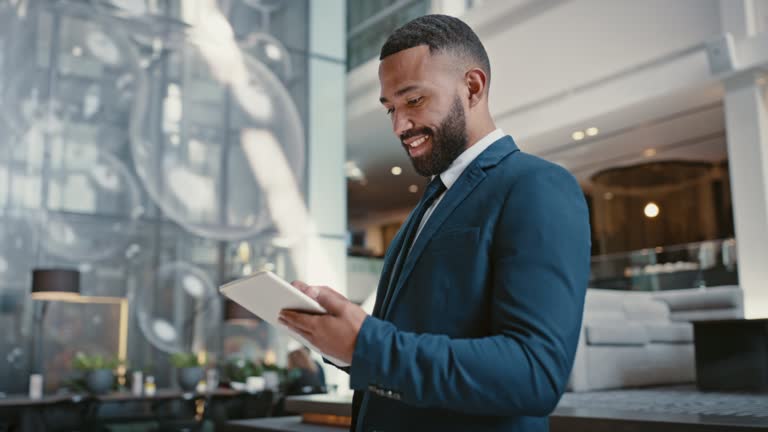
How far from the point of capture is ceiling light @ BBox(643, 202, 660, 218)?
1160 centimetres

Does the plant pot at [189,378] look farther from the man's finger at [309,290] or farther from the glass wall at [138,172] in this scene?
the man's finger at [309,290]

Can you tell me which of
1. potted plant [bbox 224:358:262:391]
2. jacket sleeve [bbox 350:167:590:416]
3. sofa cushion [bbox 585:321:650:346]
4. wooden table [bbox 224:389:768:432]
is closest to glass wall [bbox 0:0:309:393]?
potted plant [bbox 224:358:262:391]

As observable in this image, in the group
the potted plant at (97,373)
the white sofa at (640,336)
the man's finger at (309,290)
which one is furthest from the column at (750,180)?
the man's finger at (309,290)

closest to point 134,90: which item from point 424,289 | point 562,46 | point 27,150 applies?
point 27,150

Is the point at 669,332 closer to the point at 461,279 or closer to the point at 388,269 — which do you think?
the point at 388,269

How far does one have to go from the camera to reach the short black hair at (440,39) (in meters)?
1.07

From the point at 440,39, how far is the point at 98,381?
551cm

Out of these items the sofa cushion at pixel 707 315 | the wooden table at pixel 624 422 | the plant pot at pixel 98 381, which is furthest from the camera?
the sofa cushion at pixel 707 315

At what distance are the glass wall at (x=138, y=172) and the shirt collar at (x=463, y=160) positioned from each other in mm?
5606

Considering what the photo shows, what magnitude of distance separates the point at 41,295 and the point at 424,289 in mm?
6116

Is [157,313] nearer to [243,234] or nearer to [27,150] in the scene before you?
[243,234]

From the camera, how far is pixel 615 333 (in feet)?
18.6

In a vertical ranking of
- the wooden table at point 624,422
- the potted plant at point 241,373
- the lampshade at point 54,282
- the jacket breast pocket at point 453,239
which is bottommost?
the potted plant at point 241,373

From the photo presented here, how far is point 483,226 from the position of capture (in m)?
0.98
